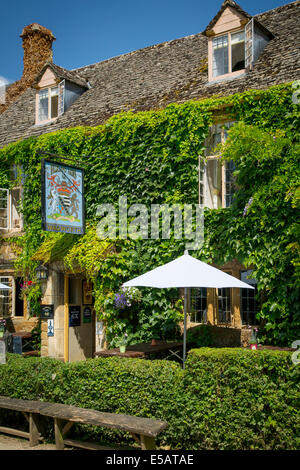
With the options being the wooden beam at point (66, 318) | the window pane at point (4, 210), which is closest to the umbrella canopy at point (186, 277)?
the wooden beam at point (66, 318)

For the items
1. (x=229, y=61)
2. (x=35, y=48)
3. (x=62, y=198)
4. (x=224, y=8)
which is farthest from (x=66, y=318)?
(x=35, y=48)

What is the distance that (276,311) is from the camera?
8.56m

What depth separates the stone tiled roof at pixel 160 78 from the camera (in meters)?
10.1

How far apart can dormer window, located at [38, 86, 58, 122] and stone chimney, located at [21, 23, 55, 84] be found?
122 inches

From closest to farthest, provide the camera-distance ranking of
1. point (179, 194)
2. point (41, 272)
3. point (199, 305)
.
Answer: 1. point (179, 194)
2. point (199, 305)
3. point (41, 272)

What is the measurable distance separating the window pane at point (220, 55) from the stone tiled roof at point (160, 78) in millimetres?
375

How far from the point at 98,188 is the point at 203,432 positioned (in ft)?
22.0

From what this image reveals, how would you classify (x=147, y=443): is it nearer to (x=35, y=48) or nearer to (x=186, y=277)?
(x=186, y=277)

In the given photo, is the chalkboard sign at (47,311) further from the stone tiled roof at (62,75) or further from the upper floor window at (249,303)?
the stone tiled roof at (62,75)

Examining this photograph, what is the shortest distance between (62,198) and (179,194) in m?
2.49

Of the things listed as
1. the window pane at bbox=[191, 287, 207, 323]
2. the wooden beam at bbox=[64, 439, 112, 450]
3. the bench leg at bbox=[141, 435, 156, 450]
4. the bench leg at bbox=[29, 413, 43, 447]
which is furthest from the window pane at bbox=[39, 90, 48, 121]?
the bench leg at bbox=[141, 435, 156, 450]

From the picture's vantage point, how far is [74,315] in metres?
11.7
